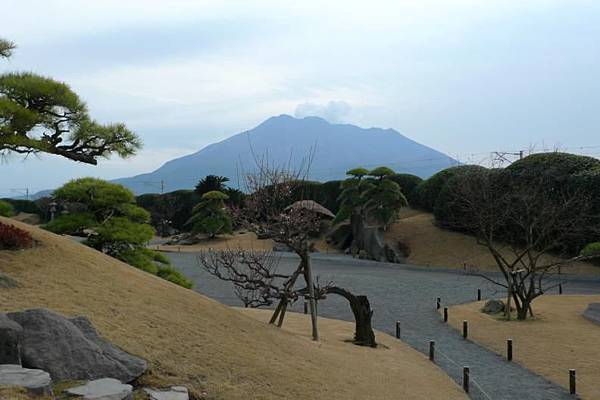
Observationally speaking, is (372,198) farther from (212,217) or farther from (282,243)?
(282,243)

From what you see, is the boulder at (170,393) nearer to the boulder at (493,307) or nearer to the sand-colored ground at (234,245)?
the boulder at (493,307)

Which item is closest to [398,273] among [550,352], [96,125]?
[550,352]

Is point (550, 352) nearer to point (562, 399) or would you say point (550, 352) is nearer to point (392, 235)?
point (562, 399)

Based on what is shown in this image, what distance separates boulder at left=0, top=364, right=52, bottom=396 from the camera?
4.69 meters

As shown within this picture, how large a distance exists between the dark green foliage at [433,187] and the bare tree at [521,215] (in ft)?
7.54

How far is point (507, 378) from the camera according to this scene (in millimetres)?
10984

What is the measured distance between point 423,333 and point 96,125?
32.6 ft

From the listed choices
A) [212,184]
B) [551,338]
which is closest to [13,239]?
[551,338]

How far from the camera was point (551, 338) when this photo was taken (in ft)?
47.3

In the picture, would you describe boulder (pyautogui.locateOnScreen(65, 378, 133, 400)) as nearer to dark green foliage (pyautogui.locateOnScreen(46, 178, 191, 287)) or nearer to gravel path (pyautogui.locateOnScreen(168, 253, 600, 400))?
gravel path (pyautogui.locateOnScreen(168, 253, 600, 400))

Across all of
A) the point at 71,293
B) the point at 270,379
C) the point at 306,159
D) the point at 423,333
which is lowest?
the point at 423,333

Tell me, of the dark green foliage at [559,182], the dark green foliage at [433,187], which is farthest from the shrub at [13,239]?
the dark green foliage at [433,187]

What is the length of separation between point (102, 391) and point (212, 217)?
38291 millimetres

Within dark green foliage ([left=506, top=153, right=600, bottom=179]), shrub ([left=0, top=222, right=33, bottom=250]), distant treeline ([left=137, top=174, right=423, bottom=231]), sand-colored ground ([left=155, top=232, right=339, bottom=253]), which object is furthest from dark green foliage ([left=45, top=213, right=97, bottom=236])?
distant treeline ([left=137, top=174, right=423, bottom=231])
